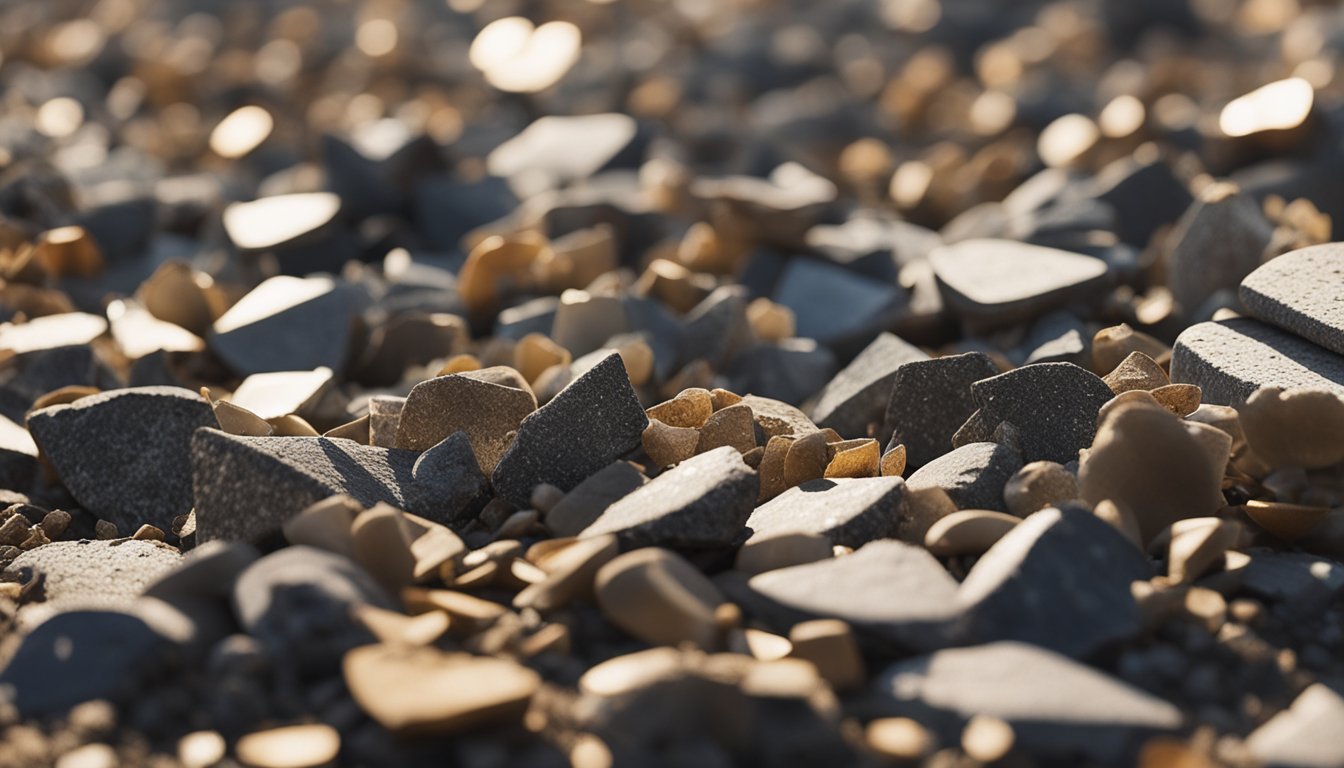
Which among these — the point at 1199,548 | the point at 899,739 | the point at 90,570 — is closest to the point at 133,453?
the point at 90,570

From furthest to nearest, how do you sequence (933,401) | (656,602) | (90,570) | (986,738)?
(933,401), (90,570), (656,602), (986,738)

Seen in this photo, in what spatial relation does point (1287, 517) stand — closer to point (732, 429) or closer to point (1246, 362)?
point (1246, 362)

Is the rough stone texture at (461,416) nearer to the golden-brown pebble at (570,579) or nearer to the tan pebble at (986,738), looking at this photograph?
the golden-brown pebble at (570,579)

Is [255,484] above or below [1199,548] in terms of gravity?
above

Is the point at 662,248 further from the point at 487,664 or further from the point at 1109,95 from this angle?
the point at 1109,95

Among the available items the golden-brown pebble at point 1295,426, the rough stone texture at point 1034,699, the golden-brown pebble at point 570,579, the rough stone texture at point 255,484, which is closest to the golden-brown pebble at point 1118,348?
the golden-brown pebble at point 1295,426

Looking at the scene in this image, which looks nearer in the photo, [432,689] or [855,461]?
[432,689]

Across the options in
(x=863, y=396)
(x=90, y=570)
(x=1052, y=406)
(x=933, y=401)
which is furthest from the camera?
(x=863, y=396)
